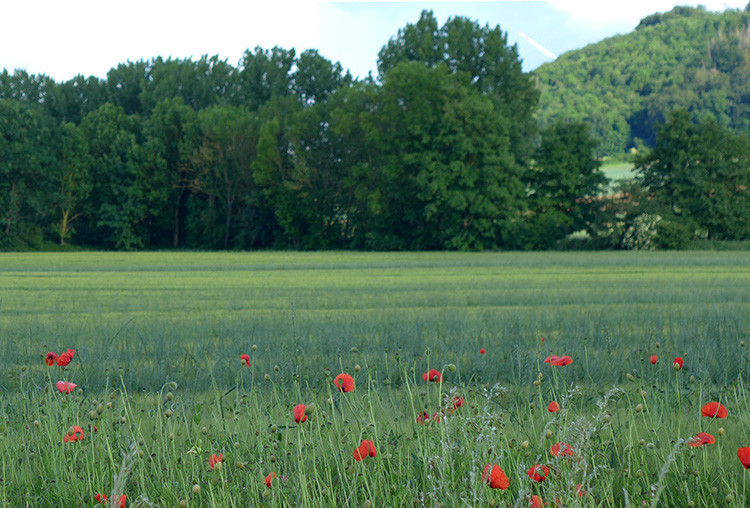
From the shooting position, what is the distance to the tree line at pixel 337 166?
40219 millimetres

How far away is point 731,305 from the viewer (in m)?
Answer: 10.2

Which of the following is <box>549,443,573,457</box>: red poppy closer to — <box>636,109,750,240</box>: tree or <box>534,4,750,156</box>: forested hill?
<box>636,109,750,240</box>: tree

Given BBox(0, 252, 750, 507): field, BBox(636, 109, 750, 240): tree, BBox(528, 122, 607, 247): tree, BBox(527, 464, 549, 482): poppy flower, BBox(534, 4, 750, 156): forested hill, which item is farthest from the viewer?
BBox(534, 4, 750, 156): forested hill

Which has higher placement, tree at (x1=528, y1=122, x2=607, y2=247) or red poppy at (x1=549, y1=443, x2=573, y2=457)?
tree at (x1=528, y1=122, x2=607, y2=247)

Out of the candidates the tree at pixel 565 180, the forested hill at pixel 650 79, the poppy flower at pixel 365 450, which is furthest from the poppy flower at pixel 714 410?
the forested hill at pixel 650 79

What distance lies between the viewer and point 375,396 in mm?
4652

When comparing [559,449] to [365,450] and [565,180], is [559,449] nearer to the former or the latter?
[365,450]

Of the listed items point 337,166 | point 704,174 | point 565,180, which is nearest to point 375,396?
point 565,180

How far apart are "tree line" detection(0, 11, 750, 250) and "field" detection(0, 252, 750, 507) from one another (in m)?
24.9

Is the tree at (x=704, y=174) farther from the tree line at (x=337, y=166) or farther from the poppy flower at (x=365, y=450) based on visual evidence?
the poppy flower at (x=365, y=450)

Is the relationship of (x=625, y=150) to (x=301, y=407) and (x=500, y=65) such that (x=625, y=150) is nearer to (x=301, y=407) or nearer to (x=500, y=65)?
(x=500, y=65)

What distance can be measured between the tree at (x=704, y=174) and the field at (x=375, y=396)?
27158mm

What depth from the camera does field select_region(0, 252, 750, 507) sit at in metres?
2.81

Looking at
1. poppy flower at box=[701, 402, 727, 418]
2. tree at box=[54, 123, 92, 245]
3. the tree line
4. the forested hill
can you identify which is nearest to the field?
poppy flower at box=[701, 402, 727, 418]
